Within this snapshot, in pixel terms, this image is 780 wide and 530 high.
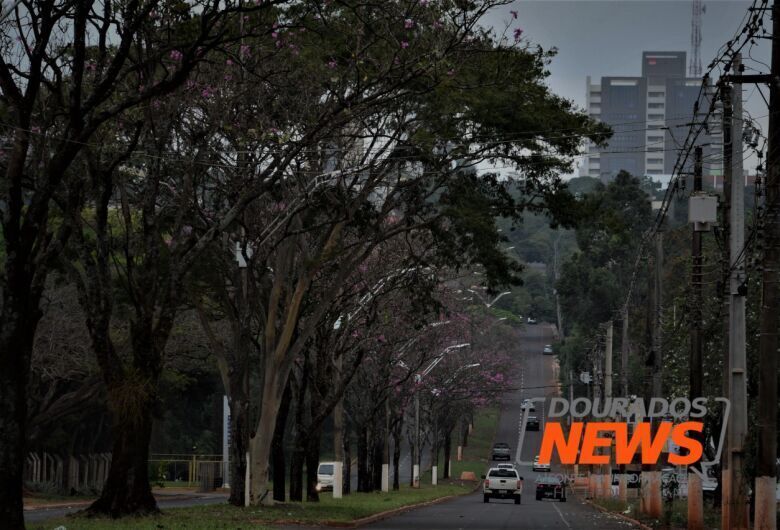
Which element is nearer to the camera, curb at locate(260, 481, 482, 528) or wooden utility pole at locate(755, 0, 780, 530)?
wooden utility pole at locate(755, 0, 780, 530)

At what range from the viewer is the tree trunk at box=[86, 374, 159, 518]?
1088 inches

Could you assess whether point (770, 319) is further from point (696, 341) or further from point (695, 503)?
point (696, 341)

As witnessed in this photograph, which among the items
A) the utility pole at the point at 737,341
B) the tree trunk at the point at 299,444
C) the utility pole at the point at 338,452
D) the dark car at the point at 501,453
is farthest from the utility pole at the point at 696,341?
the dark car at the point at 501,453

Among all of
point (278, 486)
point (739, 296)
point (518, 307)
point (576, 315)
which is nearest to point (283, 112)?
point (739, 296)

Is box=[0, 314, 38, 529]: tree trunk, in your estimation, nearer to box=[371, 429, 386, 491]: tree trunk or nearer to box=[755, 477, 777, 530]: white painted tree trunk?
box=[755, 477, 777, 530]: white painted tree trunk

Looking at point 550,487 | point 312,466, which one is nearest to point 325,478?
point 550,487

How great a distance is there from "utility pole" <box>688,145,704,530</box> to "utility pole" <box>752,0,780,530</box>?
22.8 ft

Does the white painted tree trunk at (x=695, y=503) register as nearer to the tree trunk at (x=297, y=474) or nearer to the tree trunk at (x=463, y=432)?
the tree trunk at (x=297, y=474)

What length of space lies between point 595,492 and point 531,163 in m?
35.9

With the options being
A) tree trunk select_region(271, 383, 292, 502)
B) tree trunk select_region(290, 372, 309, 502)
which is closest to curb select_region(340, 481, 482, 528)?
tree trunk select_region(290, 372, 309, 502)

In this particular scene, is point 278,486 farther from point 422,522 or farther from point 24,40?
point 24,40

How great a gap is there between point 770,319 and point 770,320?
16 mm

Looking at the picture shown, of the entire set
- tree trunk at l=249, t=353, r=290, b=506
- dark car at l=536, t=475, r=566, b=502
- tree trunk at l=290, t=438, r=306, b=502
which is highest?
tree trunk at l=249, t=353, r=290, b=506

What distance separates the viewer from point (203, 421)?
85375mm
